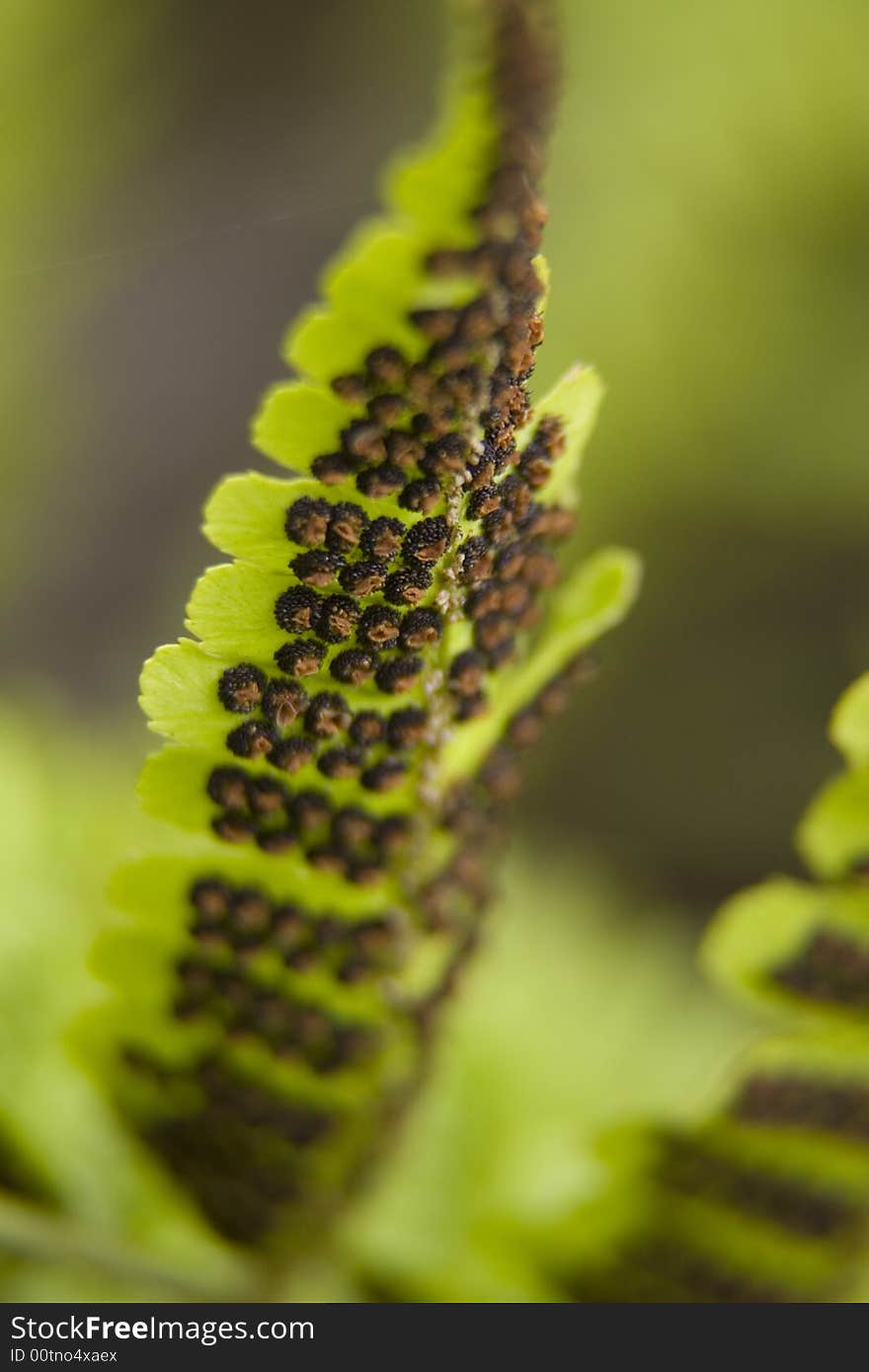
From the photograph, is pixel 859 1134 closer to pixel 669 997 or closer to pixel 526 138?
pixel 669 997

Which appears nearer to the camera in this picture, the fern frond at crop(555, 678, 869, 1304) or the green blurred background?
the fern frond at crop(555, 678, 869, 1304)

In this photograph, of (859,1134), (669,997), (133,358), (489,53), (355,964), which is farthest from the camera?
(133,358)

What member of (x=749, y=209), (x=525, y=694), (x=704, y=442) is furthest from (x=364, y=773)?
(x=749, y=209)

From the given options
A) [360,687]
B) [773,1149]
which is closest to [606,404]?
[773,1149]

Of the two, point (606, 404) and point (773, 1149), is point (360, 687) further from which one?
point (606, 404)

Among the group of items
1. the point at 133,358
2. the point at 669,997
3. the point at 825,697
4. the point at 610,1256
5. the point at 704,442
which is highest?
the point at 133,358
